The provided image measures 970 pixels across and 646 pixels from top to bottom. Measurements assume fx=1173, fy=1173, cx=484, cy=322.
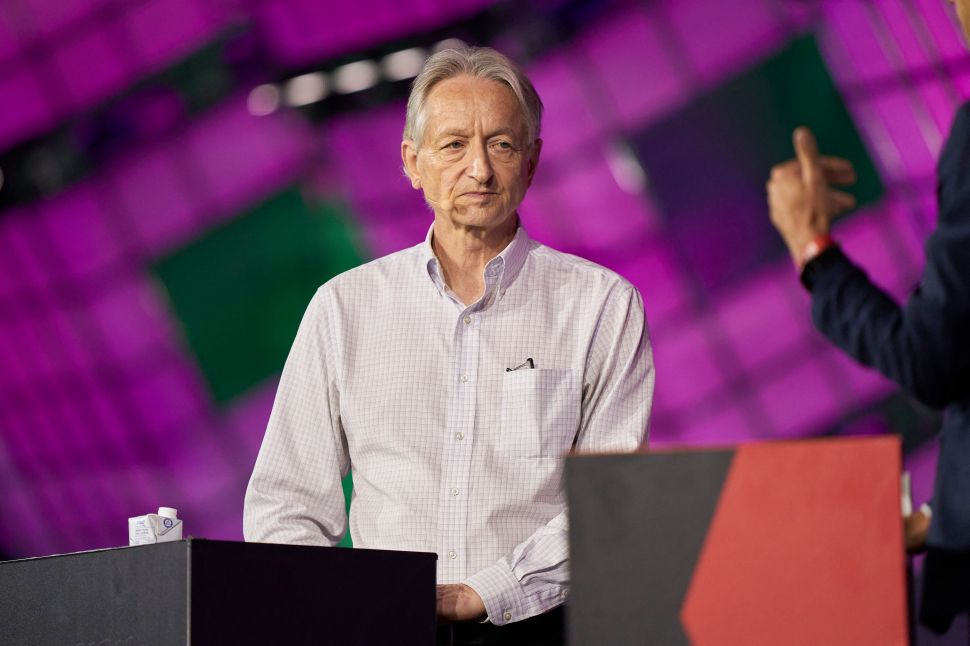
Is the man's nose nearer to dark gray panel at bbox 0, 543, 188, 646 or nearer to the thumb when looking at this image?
the thumb

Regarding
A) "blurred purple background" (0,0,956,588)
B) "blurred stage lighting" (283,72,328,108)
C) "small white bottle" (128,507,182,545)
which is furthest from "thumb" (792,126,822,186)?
"blurred stage lighting" (283,72,328,108)

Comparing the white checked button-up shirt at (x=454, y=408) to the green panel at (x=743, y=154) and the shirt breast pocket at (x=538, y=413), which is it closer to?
the shirt breast pocket at (x=538, y=413)

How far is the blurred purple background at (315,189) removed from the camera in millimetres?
3465

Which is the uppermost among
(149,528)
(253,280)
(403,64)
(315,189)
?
(403,64)

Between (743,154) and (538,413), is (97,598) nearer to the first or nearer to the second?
(538,413)

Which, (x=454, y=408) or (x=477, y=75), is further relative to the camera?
(x=477, y=75)

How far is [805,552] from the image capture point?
1.05m

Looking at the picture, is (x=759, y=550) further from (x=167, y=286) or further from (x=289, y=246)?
(x=167, y=286)

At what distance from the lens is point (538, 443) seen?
2.08 m

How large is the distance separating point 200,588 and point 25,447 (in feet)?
10.8

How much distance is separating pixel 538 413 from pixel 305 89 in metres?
2.26

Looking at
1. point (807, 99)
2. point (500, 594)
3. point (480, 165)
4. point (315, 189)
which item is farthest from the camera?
point (315, 189)

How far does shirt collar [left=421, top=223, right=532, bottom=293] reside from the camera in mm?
2248

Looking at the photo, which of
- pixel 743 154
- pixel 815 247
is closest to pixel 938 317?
pixel 815 247
